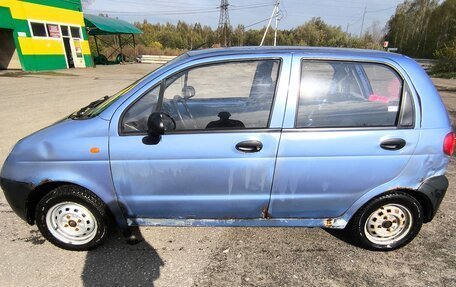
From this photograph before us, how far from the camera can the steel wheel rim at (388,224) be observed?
2.93m

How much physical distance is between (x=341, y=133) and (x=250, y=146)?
75 centimetres

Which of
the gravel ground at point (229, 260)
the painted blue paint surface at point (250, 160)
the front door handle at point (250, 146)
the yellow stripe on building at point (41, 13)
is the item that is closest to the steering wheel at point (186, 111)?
the painted blue paint surface at point (250, 160)

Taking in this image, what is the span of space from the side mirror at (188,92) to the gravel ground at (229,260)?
1.34 m

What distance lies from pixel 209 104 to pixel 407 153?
5.79 ft

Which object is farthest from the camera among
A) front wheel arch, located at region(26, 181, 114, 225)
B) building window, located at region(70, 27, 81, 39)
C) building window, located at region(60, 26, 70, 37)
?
building window, located at region(70, 27, 81, 39)

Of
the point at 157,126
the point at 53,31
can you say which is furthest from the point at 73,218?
the point at 53,31

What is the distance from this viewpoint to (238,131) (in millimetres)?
2633

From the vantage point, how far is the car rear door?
263 cm

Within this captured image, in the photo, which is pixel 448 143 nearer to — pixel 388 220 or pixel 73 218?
pixel 388 220

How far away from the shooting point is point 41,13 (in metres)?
20.4

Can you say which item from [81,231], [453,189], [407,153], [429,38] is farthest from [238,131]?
[429,38]

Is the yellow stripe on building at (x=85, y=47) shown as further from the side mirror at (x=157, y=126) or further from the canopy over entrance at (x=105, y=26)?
the side mirror at (x=157, y=126)

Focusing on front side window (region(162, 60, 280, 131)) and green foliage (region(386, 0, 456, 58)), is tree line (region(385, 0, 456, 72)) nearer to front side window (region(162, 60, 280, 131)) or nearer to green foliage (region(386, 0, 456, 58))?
green foliage (region(386, 0, 456, 58))

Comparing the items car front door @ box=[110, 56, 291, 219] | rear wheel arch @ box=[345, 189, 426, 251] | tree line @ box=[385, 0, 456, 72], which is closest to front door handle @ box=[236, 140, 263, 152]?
car front door @ box=[110, 56, 291, 219]
